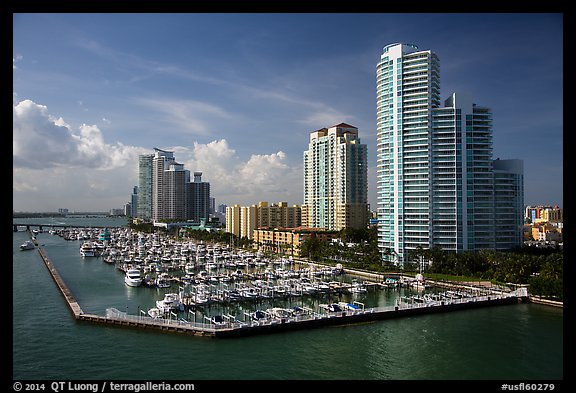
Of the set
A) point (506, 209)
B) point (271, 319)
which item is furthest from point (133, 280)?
point (506, 209)

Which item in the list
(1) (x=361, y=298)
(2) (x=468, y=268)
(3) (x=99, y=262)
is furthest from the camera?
(3) (x=99, y=262)

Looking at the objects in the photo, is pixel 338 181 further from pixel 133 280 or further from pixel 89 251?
pixel 133 280

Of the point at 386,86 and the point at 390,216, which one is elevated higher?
the point at 386,86

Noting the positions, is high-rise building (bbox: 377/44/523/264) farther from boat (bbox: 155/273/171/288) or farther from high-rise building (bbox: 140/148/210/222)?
high-rise building (bbox: 140/148/210/222)
